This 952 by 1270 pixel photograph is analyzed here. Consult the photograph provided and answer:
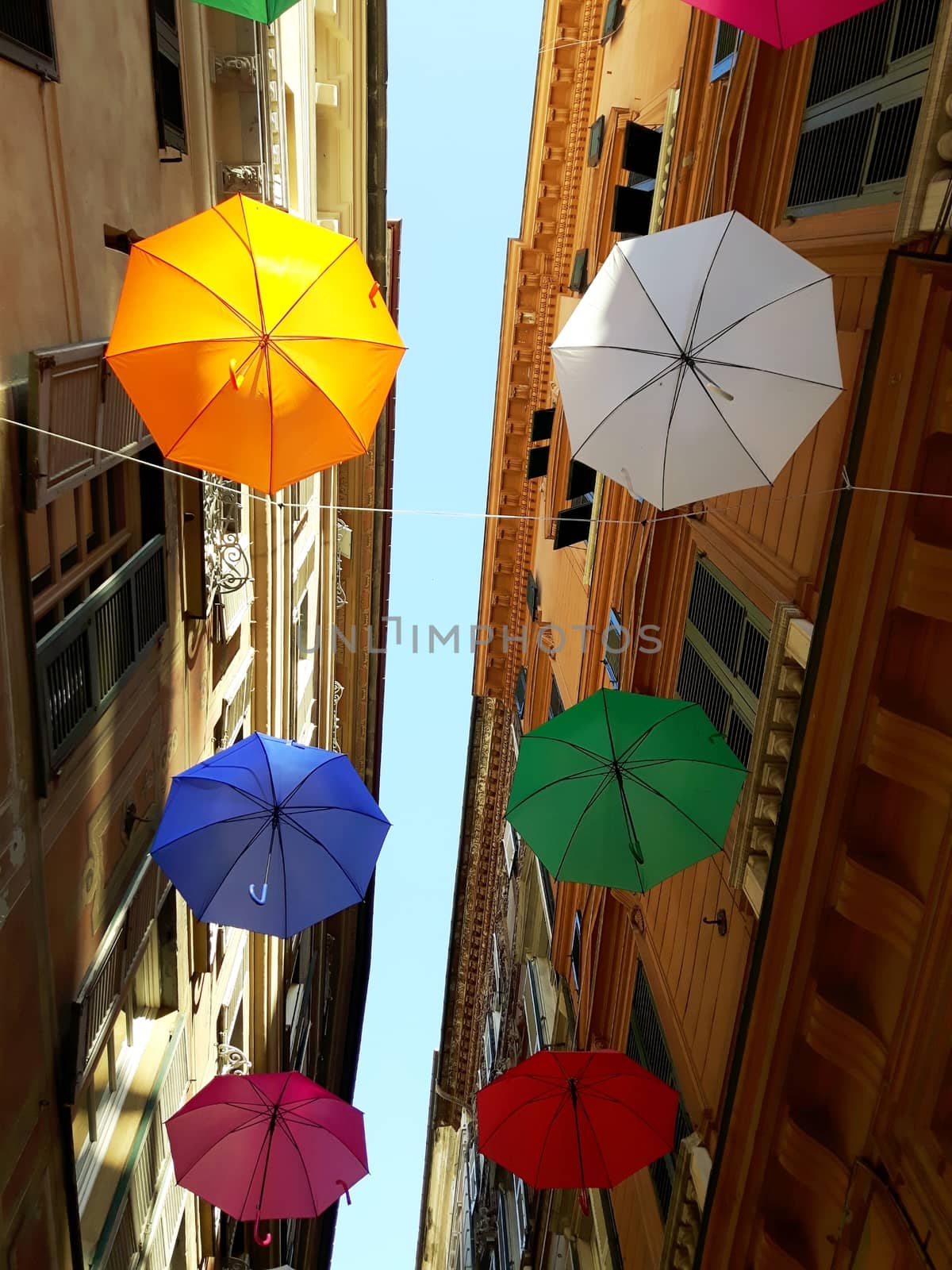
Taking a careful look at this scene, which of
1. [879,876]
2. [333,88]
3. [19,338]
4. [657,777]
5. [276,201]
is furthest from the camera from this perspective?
[333,88]

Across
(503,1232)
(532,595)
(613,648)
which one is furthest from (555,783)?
(503,1232)

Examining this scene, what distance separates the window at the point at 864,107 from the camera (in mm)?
5777

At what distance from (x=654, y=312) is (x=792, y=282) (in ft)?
2.99

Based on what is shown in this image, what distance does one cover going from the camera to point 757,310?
6.06m

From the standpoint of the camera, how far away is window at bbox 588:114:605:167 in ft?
46.5

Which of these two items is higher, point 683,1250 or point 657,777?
point 657,777

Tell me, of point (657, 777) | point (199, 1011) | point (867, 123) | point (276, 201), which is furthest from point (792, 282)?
point (199, 1011)

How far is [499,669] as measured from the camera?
23344 millimetres

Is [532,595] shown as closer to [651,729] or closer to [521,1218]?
[651,729]

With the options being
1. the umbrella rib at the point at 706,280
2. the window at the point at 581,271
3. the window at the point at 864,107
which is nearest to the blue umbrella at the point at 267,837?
the umbrella rib at the point at 706,280

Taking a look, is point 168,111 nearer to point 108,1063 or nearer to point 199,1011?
point 108,1063

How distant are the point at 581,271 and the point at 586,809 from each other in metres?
9.57

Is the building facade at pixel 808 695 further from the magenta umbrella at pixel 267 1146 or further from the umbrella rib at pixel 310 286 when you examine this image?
the magenta umbrella at pixel 267 1146

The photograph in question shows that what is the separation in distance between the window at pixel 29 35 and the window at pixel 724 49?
5807 millimetres
